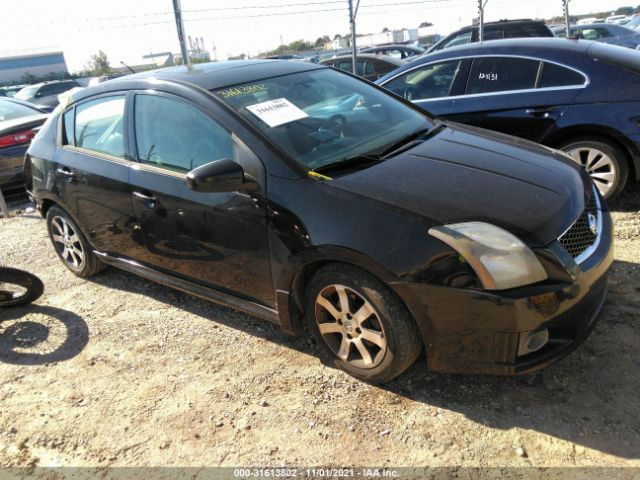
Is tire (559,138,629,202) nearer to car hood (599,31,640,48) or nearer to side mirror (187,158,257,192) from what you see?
side mirror (187,158,257,192)

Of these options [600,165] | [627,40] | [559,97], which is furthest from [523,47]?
[627,40]

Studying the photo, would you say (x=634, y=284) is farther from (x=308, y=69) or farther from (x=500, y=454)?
(x=308, y=69)

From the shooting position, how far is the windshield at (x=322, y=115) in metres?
2.90

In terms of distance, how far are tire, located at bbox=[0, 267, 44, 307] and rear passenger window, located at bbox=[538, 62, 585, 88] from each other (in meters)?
4.52

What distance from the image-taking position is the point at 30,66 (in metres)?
57.1

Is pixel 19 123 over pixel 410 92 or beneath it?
beneath

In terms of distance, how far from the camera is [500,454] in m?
2.26

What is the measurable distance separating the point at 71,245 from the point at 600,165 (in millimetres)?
4544

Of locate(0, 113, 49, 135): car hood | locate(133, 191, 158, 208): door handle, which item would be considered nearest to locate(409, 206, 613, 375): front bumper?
locate(133, 191, 158, 208): door handle

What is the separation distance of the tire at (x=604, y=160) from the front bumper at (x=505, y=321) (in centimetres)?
233

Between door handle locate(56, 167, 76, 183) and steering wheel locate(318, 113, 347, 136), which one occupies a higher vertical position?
steering wheel locate(318, 113, 347, 136)

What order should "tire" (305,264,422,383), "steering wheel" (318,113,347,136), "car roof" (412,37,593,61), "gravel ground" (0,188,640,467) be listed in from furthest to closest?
"car roof" (412,37,593,61), "steering wheel" (318,113,347,136), "tire" (305,264,422,383), "gravel ground" (0,188,640,467)

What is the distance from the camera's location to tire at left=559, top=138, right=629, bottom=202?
4.40 m

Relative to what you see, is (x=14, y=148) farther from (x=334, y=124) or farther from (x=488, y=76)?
(x=488, y=76)
